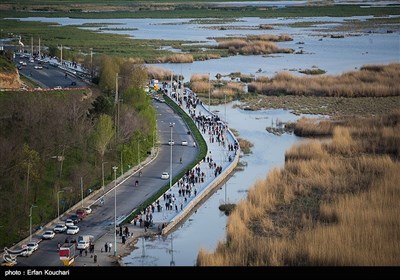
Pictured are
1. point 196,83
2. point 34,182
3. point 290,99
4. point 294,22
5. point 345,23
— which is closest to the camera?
point 34,182

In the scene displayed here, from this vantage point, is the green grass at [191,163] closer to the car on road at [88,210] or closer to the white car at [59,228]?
the car on road at [88,210]

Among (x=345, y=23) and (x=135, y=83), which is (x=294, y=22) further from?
(x=135, y=83)

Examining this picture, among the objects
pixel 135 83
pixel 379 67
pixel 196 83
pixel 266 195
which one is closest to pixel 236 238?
pixel 266 195

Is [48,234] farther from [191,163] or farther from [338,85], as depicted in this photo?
[338,85]

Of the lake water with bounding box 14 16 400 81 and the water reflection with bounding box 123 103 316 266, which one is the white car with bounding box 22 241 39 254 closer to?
the water reflection with bounding box 123 103 316 266

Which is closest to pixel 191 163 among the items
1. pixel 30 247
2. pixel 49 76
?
pixel 30 247

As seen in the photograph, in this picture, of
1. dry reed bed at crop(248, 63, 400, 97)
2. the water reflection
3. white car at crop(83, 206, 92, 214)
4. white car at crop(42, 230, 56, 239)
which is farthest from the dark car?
dry reed bed at crop(248, 63, 400, 97)
